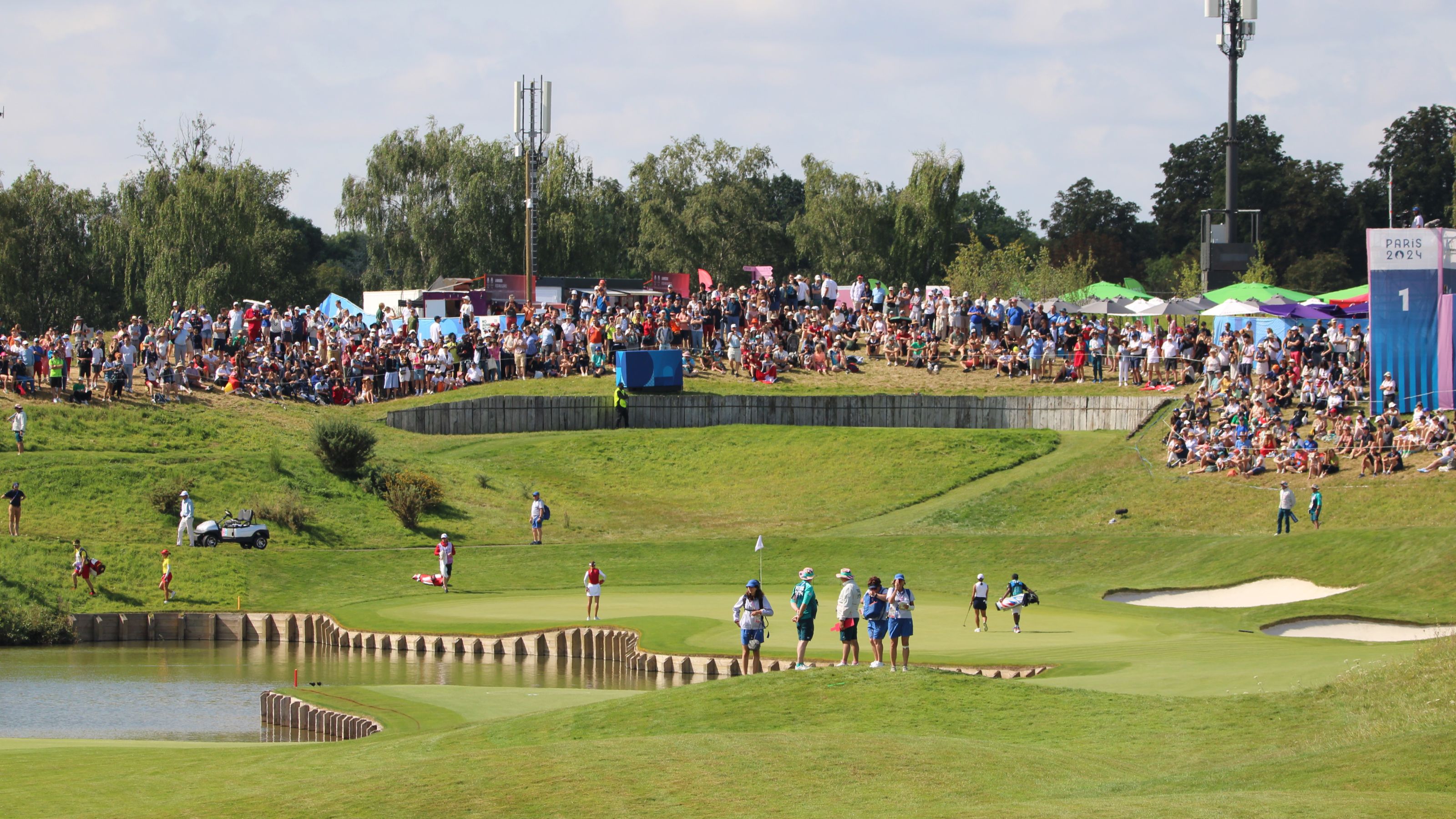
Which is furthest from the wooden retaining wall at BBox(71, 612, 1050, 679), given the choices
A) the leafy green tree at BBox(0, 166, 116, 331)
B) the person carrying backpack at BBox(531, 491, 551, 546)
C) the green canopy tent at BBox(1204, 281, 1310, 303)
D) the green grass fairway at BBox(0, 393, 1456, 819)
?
the leafy green tree at BBox(0, 166, 116, 331)

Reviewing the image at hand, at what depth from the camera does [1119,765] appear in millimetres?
16953

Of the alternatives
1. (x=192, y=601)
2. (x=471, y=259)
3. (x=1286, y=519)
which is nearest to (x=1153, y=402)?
(x=1286, y=519)

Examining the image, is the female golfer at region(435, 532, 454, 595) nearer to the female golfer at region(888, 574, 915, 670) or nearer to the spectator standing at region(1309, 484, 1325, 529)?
the female golfer at region(888, 574, 915, 670)

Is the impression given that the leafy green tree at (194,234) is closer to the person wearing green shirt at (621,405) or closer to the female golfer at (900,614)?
the person wearing green shirt at (621,405)

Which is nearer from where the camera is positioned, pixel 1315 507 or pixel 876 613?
pixel 876 613

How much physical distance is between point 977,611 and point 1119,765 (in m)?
12.9

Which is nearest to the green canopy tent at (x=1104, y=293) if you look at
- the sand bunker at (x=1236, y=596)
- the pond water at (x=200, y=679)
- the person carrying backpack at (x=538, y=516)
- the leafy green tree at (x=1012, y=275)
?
the leafy green tree at (x=1012, y=275)

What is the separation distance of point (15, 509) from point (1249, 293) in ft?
141

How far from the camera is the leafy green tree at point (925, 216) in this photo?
3752 inches

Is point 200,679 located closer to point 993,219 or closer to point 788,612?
point 788,612

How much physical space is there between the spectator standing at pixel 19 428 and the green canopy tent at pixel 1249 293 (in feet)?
135

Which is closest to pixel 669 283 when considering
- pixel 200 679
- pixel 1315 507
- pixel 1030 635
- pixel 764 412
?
pixel 764 412

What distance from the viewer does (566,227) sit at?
92688 millimetres

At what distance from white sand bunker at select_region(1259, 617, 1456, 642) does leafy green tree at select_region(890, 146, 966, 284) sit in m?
68.4
